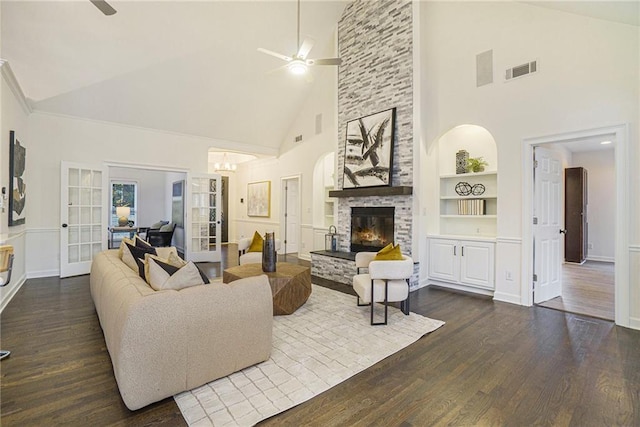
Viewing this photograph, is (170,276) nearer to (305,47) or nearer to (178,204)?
(305,47)

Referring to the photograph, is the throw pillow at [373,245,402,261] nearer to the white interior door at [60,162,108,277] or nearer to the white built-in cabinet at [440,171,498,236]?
the white built-in cabinet at [440,171,498,236]

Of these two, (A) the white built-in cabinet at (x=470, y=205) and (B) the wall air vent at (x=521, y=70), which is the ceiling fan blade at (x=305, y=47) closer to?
(B) the wall air vent at (x=521, y=70)

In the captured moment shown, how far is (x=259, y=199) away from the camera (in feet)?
31.5

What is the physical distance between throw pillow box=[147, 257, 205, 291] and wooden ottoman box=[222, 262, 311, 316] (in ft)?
4.24

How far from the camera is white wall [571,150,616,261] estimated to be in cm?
751

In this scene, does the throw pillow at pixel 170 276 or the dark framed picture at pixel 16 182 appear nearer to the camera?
the throw pillow at pixel 170 276

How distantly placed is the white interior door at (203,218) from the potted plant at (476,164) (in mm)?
5462

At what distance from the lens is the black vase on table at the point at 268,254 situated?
12.6 feet

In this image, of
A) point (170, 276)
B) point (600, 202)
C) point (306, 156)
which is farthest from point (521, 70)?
point (600, 202)

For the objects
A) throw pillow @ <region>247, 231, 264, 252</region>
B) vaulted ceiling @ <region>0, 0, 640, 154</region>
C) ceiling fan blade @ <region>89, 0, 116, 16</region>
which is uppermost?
vaulted ceiling @ <region>0, 0, 640, 154</region>

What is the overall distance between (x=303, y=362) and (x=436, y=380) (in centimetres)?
109

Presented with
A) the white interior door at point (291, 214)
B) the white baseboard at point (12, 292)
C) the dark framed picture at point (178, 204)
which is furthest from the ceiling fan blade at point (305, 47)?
the white baseboard at point (12, 292)

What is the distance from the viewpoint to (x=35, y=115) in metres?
5.35

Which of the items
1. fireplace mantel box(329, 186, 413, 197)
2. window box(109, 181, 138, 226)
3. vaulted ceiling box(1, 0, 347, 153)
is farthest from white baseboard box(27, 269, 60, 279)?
fireplace mantel box(329, 186, 413, 197)
